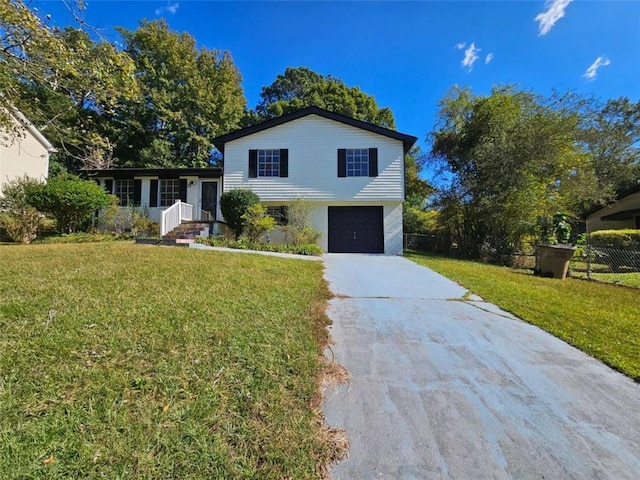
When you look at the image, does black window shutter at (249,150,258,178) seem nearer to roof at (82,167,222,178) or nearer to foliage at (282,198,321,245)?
roof at (82,167,222,178)

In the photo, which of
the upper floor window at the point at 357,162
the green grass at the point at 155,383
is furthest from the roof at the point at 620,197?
the green grass at the point at 155,383

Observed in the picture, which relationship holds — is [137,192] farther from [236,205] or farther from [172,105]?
[172,105]

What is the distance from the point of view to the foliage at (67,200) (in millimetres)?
10528

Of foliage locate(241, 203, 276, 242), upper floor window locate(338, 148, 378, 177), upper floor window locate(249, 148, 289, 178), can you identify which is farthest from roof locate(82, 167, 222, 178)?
upper floor window locate(338, 148, 378, 177)

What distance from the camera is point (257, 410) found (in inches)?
76.8

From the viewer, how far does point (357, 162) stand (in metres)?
13.0

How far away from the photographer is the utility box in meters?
7.72

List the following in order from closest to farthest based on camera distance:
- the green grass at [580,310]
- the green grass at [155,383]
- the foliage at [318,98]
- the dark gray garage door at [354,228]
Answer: the green grass at [155,383], the green grass at [580,310], the dark gray garage door at [354,228], the foliage at [318,98]

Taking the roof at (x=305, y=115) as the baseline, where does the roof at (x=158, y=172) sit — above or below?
below

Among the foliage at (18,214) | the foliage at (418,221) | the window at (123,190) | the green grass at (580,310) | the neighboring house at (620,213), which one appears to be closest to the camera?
the green grass at (580,310)

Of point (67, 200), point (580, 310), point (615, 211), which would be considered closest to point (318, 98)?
point (67, 200)

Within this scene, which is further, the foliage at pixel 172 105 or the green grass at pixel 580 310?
the foliage at pixel 172 105

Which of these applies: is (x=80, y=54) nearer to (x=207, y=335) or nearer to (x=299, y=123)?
(x=207, y=335)

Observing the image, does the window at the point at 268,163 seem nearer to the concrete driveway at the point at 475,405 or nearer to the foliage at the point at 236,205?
the foliage at the point at 236,205
